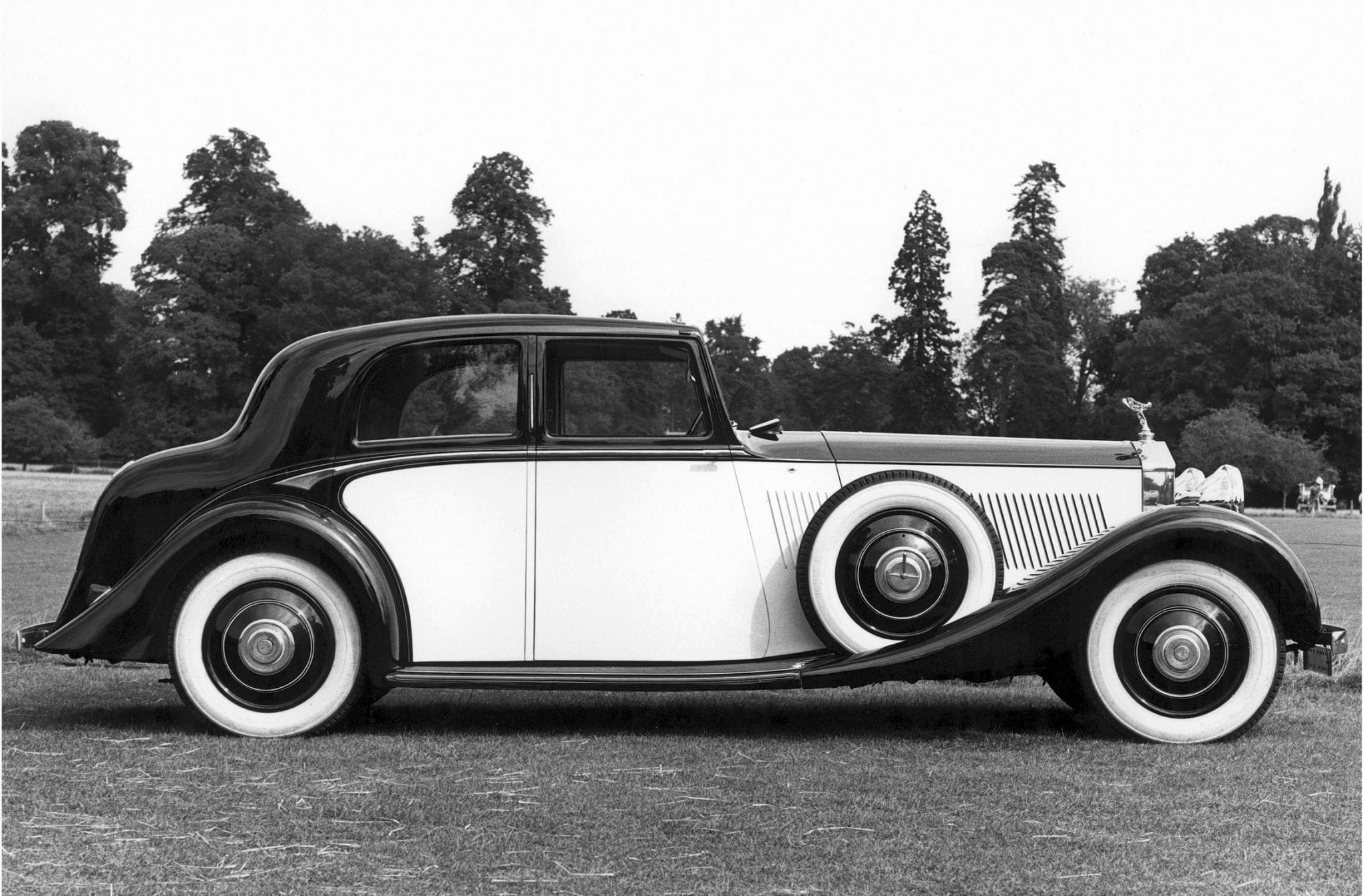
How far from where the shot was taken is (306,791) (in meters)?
4.57

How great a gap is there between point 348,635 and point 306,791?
3.90 ft

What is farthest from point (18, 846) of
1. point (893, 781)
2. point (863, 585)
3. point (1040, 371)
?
point (1040, 371)

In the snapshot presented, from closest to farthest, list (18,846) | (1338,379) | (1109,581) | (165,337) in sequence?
(18,846) → (1109,581) → (1338,379) → (165,337)

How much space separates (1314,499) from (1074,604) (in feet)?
137

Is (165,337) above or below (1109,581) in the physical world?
above

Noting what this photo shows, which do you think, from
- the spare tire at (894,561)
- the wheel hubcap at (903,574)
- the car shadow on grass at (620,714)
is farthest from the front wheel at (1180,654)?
the wheel hubcap at (903,574)

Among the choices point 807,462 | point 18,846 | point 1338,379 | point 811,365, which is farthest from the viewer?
point 811,365

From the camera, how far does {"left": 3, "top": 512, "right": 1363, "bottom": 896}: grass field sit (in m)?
3.59

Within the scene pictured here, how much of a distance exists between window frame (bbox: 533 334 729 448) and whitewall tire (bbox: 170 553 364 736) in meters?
1.20

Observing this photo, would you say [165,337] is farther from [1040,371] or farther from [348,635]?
[348,635]

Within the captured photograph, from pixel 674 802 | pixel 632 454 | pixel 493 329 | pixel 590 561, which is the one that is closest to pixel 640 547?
pixel 590 561

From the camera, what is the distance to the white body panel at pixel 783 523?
5.89 m

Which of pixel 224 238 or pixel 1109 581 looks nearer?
pixel 1109 581

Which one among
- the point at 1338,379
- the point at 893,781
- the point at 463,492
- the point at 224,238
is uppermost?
the point at 224,238
